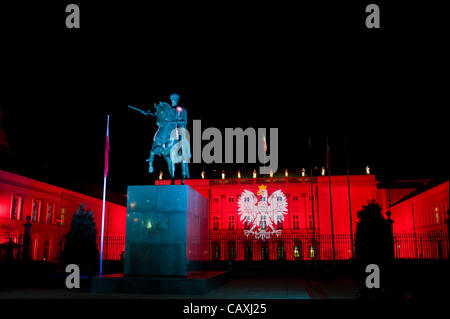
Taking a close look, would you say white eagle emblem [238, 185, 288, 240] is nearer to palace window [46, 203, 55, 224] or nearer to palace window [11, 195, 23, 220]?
palace window [46, 203, 55, 224]

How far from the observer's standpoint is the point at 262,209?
51.8 m

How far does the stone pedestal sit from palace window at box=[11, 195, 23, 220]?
22.6m

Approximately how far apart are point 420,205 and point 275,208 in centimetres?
1760

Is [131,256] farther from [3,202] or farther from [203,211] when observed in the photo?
[3,202]

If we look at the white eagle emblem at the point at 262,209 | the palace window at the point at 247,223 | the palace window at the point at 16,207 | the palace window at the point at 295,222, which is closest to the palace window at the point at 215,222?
the palace window at the point at 247,223

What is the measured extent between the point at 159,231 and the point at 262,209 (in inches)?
1601

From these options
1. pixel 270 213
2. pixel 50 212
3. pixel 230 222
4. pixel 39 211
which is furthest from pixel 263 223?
pixel 39 211

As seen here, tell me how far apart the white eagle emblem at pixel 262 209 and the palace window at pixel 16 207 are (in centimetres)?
2784

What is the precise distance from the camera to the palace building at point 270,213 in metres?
32.6

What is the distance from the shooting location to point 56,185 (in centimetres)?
3550

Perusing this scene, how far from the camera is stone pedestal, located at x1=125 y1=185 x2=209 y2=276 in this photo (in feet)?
38.4

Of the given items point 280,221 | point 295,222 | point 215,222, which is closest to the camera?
point 280,221

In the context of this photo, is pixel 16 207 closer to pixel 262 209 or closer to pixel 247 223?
pixel 262 209
